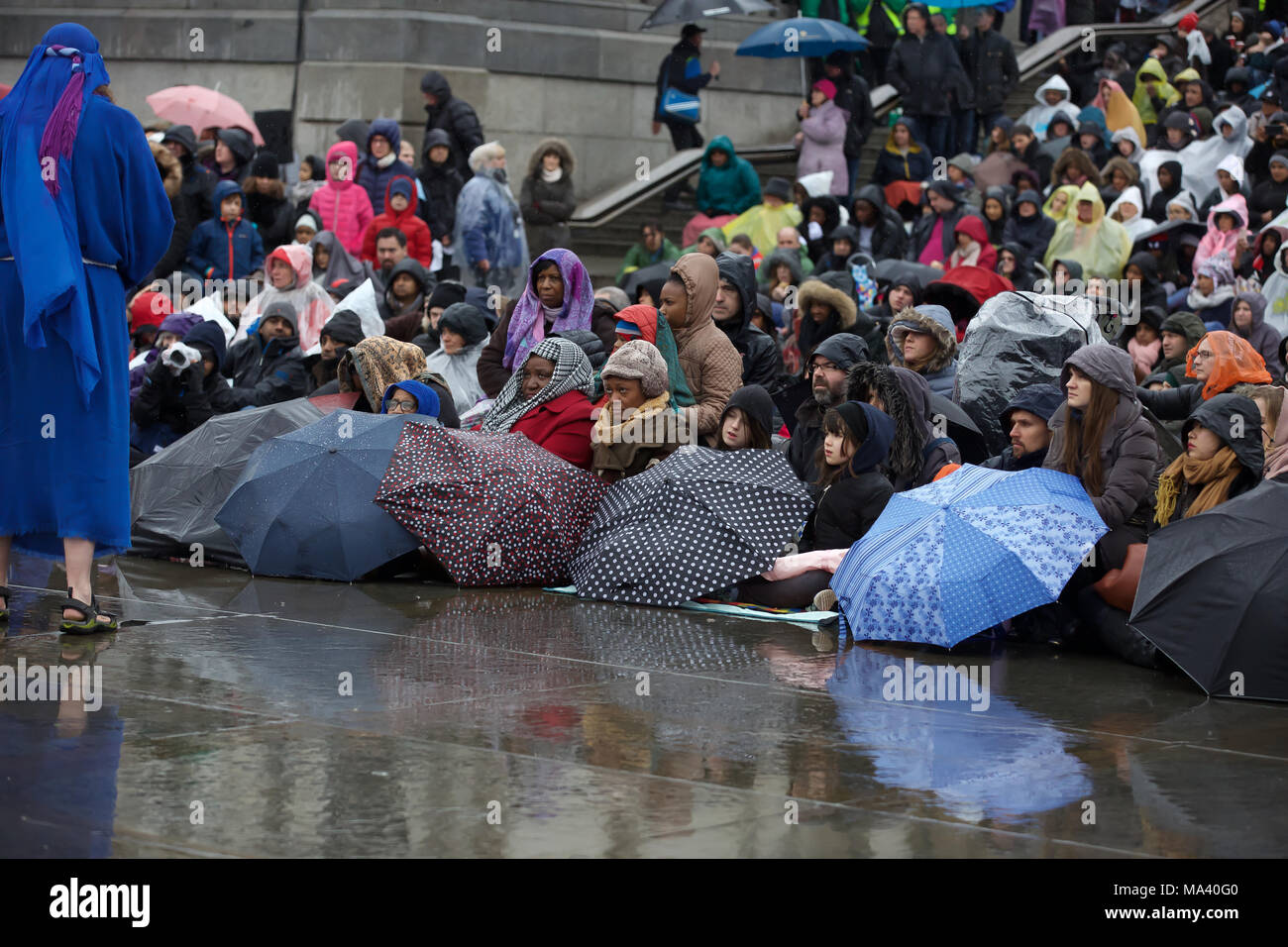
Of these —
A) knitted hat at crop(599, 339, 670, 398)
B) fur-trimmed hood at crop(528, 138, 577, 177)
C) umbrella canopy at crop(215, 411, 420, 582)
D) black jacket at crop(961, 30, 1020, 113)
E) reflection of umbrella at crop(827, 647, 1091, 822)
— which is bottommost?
reflection of umbrella at crop(827, 647, 1091, 822)

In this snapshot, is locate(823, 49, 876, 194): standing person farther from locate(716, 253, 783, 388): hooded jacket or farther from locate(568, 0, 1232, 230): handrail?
locate(716, 253, 783, 388): hooded jacket

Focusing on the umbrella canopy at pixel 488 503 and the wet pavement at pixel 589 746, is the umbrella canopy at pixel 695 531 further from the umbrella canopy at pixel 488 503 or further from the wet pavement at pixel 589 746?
the wet pavement at pixel 589 746

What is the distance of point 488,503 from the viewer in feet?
29.2

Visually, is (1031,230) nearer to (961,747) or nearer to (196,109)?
(196,109)

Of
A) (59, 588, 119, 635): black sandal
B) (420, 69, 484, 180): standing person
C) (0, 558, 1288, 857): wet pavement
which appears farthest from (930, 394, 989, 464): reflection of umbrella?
(420, 69, 484, 180): standing person

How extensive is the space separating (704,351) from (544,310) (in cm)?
133

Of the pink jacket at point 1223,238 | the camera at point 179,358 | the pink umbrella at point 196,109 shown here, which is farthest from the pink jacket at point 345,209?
the pink jacket at point 1223,238

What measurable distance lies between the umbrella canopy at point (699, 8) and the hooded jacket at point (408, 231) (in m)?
4.77

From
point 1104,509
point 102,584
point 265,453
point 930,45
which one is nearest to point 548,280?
point 265,453

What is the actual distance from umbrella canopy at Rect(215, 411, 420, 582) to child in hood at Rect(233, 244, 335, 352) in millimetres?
4625

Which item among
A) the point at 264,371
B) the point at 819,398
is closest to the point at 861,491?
the point at 819,398

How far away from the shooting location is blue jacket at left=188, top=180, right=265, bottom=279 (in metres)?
15.8

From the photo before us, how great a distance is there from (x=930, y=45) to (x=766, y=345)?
1069 centimetres

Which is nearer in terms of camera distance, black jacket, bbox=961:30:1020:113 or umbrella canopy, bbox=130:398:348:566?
umbrella canopy, bbox=130:398:348:566
